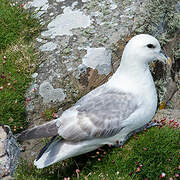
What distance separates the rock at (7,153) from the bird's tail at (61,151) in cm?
29

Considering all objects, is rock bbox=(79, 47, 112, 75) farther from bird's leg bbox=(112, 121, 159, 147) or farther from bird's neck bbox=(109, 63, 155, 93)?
bird's leg bbox=(112, 121, 159, 147)

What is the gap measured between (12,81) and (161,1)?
252 centimetres

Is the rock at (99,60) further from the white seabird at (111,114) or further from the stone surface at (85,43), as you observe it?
the white seabird at (111,114)

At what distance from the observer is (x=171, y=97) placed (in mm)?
5953

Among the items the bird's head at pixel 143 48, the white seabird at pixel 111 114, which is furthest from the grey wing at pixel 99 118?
the bird's head at pixel 143 48

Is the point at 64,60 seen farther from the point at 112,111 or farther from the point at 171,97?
the point at 171,97

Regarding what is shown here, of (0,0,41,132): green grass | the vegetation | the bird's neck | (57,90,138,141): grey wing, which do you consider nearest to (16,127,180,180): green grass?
the vegetation

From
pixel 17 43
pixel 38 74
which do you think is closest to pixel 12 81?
pixel 38 74

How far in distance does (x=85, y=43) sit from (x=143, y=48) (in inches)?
54.3

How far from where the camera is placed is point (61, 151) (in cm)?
391

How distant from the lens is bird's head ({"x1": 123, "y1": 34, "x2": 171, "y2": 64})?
4012mm

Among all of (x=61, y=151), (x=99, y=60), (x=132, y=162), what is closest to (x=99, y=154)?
(x=132, y=162)

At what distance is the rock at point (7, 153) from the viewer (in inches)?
153

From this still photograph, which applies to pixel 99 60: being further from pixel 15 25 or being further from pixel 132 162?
pixel 132 162
